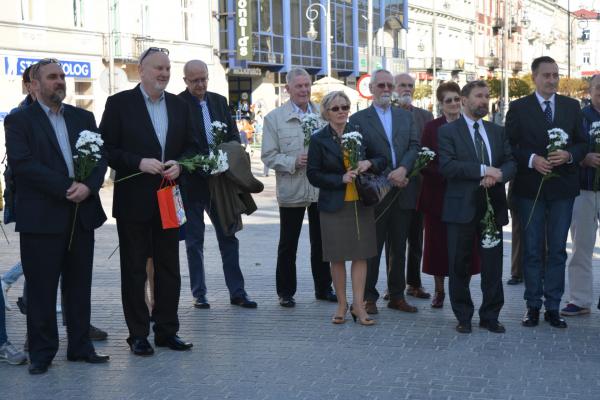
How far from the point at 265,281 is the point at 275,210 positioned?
328 inches

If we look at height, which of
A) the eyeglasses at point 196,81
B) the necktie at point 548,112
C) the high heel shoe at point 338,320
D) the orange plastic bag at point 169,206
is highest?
the eyeglasses at point 196,81

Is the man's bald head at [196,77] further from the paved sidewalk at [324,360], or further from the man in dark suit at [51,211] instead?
the paved sidewalk at [324,360]

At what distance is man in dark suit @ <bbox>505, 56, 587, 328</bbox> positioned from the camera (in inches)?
312

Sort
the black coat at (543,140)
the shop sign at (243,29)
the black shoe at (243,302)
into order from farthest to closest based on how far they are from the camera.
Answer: the shop sign at (243,29) → the black shoe at (243,302) → the black coat at (543,140)

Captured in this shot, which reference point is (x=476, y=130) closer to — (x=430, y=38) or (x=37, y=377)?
(x=37, y=377)

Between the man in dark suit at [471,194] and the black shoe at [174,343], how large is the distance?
7.15ft

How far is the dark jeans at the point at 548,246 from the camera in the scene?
8000 millimetres

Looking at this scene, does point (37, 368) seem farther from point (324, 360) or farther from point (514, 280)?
point (514, 280)

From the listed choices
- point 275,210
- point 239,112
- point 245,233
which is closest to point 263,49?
point 239,112

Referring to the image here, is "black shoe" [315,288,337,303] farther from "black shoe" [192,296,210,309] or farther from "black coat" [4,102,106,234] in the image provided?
"black coat" [4,102,106,234]

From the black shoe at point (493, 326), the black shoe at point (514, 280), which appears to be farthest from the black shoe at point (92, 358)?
the black shoe at point (514, 280)

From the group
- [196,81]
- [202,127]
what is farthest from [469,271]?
[196,81]

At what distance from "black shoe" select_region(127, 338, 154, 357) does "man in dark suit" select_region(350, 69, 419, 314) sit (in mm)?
2222

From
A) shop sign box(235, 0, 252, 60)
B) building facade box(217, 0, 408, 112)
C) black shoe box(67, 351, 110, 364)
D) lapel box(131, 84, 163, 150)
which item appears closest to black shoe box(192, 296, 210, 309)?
black shoe box(67, 351, 110, 364)
